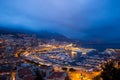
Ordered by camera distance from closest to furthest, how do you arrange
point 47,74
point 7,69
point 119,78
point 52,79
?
point 119,78, point 52,79, point 47,74, point 7,69

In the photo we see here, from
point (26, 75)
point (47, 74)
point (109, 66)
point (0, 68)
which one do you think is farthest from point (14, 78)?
point (109, 66)

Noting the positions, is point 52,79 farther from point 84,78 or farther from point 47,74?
point 84,78

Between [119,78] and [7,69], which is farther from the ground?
[119,78]

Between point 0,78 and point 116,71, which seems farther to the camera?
point 0,78

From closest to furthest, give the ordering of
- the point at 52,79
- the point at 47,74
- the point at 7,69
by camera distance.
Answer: the point at 52,79 → the point at 47,74 → the point at 7,69

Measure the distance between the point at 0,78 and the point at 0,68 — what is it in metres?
5.78

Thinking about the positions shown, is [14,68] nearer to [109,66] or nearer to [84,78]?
[84,78]

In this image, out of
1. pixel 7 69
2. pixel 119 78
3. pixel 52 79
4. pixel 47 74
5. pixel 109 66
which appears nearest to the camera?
pixel 119 78

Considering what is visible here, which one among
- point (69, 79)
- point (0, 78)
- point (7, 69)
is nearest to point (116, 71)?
point (69, 79)

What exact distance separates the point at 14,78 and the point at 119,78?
1276 centimetres

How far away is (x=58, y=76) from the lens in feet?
67.4

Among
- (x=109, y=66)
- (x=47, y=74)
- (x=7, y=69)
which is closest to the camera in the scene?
(x=109, y=66)

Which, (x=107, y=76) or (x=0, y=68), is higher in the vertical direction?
(x=107, y=76)

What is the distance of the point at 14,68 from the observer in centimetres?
2720
